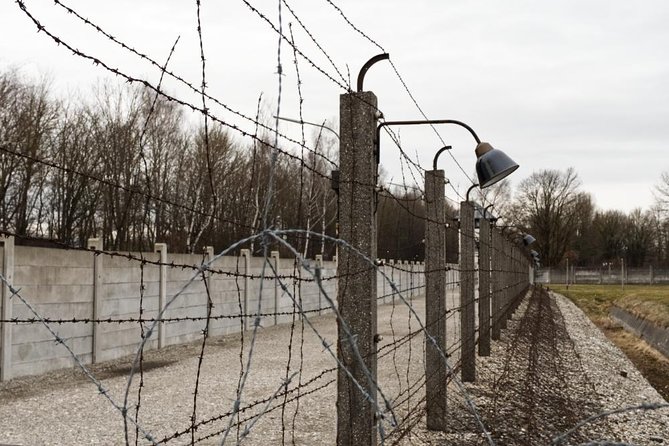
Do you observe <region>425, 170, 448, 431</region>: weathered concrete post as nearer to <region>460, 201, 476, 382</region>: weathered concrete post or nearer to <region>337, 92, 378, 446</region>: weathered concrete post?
<region>460, 201, 476, 382</region>: weathered concrete post

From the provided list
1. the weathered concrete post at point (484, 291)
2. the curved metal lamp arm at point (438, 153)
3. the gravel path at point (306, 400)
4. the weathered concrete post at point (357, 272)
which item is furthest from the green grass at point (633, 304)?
the weathered concrete post at point (357, 272)

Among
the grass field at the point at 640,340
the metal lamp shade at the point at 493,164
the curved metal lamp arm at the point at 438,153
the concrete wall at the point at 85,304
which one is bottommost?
the grass field at the point at 640,340

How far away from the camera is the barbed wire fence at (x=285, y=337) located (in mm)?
2502

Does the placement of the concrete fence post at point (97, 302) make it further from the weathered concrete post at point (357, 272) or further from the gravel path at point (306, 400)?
the weathered concrete post at point (357, 272)

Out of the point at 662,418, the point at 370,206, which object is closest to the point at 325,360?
the point at 662,418

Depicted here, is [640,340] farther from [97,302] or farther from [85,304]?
[85,304]

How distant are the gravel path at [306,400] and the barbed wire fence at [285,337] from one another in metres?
0.05

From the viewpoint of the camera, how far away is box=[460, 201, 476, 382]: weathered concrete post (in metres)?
8.31

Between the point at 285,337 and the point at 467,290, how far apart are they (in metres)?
7.48

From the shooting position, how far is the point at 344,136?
135 inches

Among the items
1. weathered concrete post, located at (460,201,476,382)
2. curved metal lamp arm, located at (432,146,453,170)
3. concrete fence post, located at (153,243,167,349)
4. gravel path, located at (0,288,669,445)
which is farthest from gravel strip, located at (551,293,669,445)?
concrete fence post, located at (153,243,167,349)

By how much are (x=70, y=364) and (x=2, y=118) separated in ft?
49.1

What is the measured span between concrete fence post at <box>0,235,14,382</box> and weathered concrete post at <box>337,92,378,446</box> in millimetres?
6977

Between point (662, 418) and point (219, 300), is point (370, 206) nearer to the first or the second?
point (662, 418)
